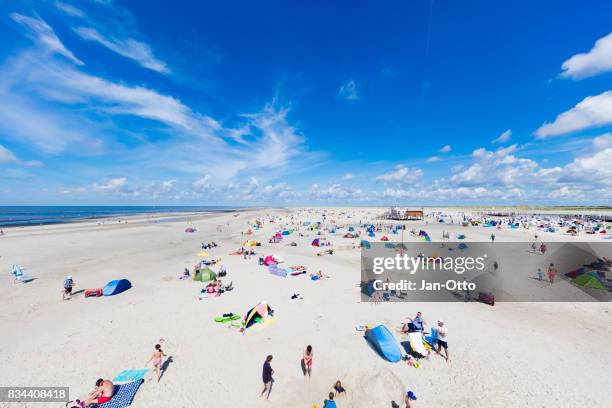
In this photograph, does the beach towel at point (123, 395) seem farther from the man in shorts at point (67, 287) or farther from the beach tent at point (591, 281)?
the beach tent at point (591, 281)

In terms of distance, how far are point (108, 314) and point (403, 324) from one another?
51.2 feet

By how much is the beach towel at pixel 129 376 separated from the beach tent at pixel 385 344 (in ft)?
28.7

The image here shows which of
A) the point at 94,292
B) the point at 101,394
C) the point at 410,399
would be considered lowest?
the point at 410,399

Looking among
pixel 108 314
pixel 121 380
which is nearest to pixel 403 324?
pixel 121 380

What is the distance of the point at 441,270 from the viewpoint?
70.9 feet

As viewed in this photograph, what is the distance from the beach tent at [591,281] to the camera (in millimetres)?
16250

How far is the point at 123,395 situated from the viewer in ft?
24.8

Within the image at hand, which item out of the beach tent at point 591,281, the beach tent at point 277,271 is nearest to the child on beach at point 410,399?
the beach tent at point 277,271

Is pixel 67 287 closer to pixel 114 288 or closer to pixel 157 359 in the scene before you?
pixel 114 288

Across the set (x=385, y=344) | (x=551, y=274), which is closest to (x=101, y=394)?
(x=385, y=344)

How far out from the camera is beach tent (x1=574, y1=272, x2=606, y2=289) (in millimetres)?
16250

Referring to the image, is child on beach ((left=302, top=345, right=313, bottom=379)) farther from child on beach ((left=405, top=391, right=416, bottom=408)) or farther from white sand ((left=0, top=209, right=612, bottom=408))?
child on beach ((left=405, top=391, right=416, bottom=408))

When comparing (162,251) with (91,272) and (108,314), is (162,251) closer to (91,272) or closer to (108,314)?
(91,272)

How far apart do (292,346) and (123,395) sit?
19.2 feet
